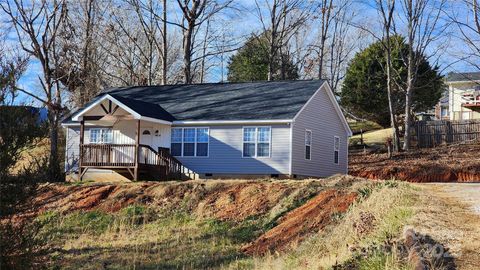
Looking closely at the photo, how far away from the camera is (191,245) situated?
48.3ft

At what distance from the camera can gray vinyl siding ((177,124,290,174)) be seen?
2512cm

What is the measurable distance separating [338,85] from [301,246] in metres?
49.1

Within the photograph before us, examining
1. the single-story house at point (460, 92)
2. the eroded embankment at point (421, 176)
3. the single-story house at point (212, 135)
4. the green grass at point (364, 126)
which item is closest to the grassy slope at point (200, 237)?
the single-story house at point (212, 135)

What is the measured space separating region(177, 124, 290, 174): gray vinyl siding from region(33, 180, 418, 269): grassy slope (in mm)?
6035

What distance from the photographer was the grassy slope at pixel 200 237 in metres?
9.30

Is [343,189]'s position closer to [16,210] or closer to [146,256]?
[146,256]

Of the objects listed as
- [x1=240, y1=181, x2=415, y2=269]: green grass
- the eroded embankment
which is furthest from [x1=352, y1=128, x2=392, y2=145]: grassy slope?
[x1=240, y1=181, x2=415, y2=269]: green grass

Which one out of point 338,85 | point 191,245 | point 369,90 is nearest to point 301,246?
point 191,245

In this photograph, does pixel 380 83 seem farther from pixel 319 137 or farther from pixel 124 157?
pixel 124 157

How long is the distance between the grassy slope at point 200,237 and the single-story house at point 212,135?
6124 mm

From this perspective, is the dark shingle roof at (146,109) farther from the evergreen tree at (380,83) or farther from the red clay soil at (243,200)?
the evergreen tree at (380,83)

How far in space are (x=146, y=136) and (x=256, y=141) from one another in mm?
5387

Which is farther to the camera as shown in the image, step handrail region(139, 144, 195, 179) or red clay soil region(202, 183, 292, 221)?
step handrail region(139, 144, 195, 179)

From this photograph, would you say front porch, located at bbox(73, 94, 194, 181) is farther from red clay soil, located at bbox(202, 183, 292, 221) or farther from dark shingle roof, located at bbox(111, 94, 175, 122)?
red clay soil, located at bbox(202, 183, 292, 221)
